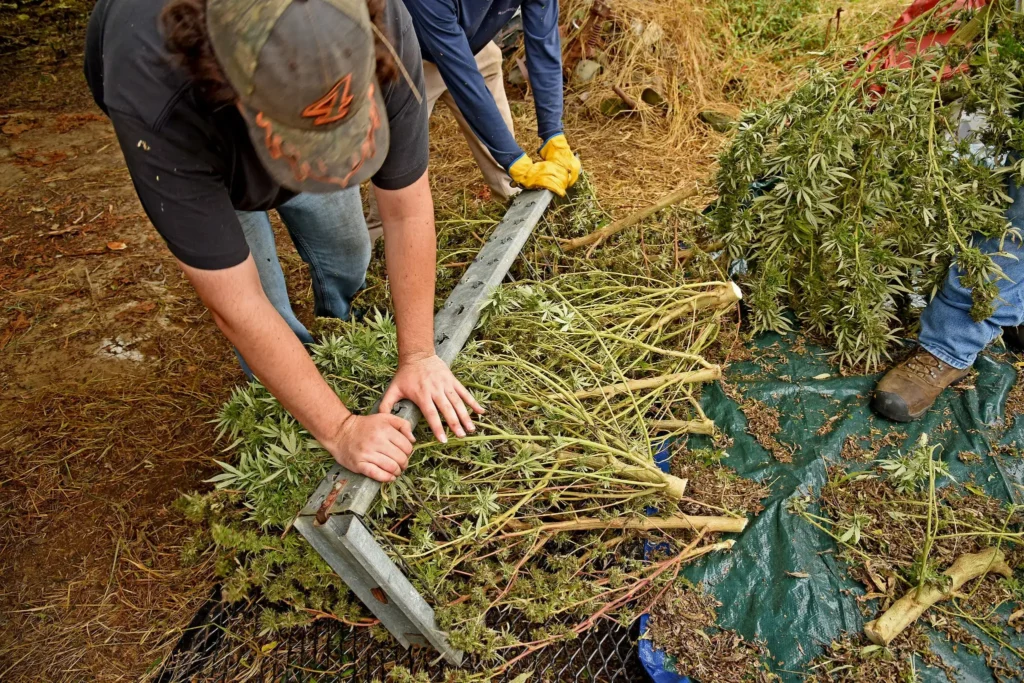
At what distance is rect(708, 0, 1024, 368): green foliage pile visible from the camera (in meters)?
2.32

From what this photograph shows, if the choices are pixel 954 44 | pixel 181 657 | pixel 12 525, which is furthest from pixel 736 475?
pixel 12 525

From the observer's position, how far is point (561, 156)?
3012mm

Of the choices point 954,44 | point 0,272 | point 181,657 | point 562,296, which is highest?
point 954,44

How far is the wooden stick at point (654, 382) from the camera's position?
225 centimetres

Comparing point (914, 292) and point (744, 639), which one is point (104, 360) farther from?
Answer: point (914, 292)

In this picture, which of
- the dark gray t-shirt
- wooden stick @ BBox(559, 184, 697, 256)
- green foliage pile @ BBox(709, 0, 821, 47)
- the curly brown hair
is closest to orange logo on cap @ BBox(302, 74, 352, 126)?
the curly brown hair

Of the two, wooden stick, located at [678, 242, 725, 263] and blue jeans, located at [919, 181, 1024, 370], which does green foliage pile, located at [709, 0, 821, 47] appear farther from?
blue jeans, located at [919, 181, 1024, 370]

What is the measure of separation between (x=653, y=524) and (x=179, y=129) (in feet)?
5.57

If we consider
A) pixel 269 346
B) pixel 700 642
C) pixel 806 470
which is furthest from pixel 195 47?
pixel 806 470

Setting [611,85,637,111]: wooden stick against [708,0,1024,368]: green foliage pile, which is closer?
[708,0,1024,368]: green foliage pile

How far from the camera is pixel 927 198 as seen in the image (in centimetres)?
239

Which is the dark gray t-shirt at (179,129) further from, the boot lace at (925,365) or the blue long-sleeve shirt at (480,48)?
the boot lace at (925,365)

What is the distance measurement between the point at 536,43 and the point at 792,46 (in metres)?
3.72

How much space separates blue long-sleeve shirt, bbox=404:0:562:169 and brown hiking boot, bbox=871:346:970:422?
1.79 metres
